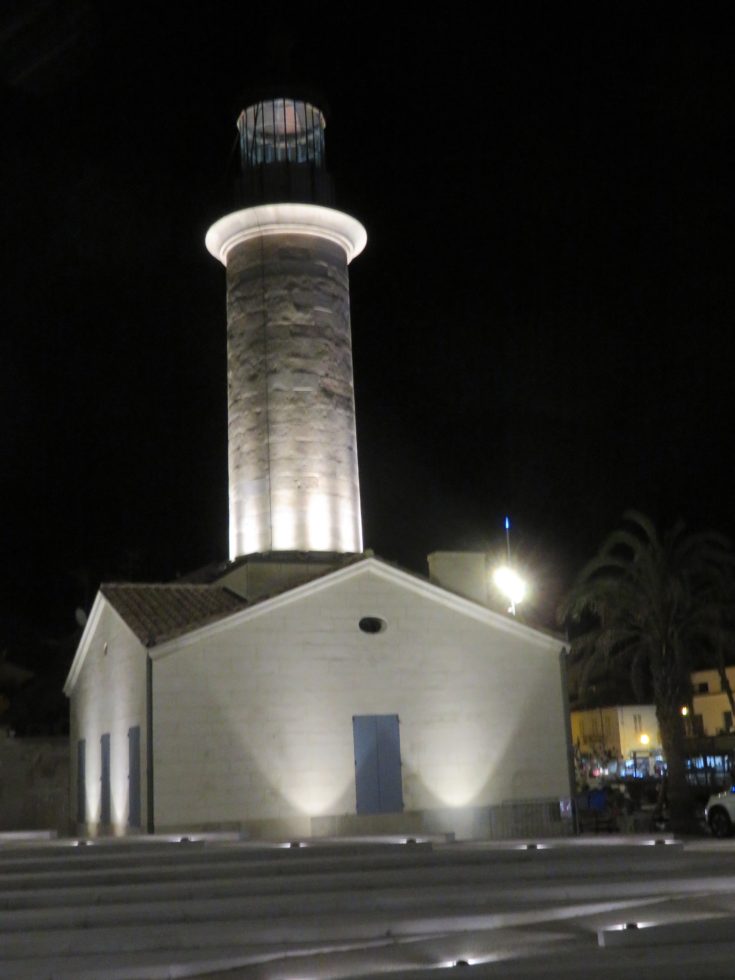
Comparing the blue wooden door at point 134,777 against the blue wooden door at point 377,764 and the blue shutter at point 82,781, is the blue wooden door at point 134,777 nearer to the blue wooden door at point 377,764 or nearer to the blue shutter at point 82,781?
the blue wooden door at point 377,764

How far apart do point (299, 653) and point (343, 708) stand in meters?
1.20

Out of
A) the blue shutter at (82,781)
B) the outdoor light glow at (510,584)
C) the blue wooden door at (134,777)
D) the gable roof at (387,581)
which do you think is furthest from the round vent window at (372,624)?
the blue shutter at (82,781)

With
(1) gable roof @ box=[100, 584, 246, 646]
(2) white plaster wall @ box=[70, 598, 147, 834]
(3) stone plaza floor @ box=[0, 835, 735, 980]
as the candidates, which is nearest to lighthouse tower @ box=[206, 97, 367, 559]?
(1) gable roof @ box=[100, 584, 246, 646]

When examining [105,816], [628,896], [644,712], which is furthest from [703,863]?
[644,712]

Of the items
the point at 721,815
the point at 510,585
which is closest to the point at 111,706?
the point at 510,585

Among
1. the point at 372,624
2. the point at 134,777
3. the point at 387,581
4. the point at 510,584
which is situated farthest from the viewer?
the point at 510,584

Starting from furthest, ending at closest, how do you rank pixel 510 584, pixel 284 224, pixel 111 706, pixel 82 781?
pixel 510 584, pixel 284 224, pixel 82 781, pixel 111 706

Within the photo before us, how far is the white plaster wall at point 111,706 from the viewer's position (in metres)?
19.1

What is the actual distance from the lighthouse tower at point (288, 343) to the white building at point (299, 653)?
4 centimetres

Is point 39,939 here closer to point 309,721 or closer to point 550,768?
point 309,721

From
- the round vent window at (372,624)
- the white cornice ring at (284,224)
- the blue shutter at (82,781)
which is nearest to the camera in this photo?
the round vent window at (372,624)

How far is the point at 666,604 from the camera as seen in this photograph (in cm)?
2434

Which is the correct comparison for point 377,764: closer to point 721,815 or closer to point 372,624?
point 372,624

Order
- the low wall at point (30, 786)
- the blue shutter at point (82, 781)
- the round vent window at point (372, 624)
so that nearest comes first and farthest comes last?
the round vent window at point (372, 624) → the blue shutter at point (82, 781) → the low wall at point (30, 786)
